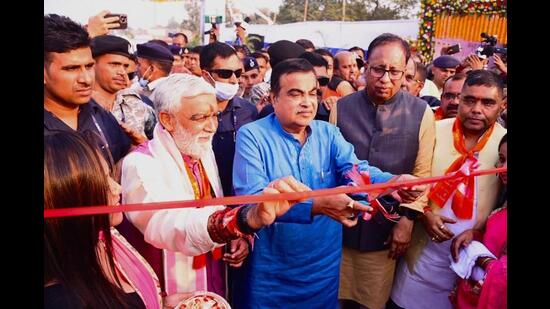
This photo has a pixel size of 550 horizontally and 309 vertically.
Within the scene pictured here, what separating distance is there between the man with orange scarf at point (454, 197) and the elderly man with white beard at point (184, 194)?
106cm

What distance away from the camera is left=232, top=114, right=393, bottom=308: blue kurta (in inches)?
91.6

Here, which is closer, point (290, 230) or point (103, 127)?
point (290, 230)

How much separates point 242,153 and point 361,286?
1.16 m

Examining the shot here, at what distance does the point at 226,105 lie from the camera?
3.35 m

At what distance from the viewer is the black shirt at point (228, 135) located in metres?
3.02

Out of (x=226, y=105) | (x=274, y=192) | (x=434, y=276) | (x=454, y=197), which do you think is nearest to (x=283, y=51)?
(x=226, y=105)

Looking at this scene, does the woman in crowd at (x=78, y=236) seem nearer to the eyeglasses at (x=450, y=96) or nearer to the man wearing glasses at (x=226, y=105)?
the man wearing glasses at (x=226, y=105)

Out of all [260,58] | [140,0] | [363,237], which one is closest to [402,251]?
[363,237]

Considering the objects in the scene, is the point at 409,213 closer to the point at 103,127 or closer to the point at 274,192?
the point at 274,192

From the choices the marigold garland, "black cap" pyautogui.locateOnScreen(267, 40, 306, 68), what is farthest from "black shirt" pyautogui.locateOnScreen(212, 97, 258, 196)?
the marigold garland

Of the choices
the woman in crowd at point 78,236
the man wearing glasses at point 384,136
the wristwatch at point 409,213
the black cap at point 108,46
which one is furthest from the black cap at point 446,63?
the woman in crowd at point 78,236

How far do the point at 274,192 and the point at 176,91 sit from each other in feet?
2.52
